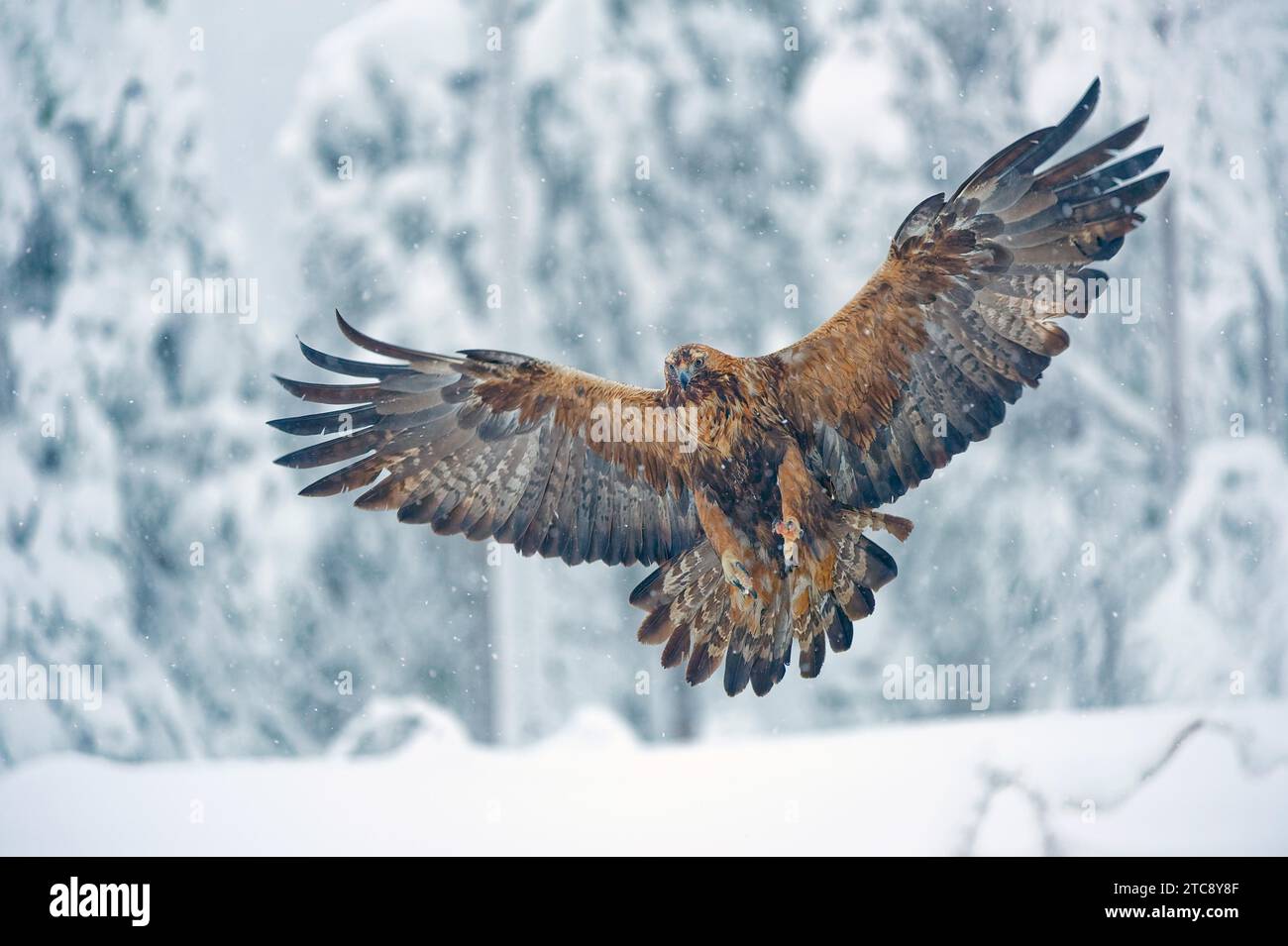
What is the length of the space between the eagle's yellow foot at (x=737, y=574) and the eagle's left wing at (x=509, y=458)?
0.37 feet

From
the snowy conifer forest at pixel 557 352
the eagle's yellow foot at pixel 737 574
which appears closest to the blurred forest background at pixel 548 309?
the snowy conifer forest at pixel 557 352

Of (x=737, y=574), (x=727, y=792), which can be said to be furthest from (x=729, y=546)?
(x=727, y=792)

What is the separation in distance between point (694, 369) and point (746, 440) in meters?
0.19

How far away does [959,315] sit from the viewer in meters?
2.35

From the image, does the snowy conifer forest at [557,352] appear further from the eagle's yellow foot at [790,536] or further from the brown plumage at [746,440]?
the eagle's yellow foot at [790,536]

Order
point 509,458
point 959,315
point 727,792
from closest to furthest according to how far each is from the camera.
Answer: point 959,315 < point 509,458 < point 727,792

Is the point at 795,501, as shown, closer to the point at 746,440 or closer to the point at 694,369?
the point at 746,440

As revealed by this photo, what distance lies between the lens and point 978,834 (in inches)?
129

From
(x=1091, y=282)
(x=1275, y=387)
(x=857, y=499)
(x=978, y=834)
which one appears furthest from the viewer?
(x=1275, y=387)

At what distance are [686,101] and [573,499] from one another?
1.61 m

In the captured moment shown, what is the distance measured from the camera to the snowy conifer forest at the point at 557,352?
3.48 meters

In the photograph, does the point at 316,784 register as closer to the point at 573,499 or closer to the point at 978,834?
the point at 573,499

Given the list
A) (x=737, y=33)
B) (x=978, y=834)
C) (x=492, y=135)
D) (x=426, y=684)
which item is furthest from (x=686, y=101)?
(x=978, y=834)

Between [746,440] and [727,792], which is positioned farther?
[727,792]
